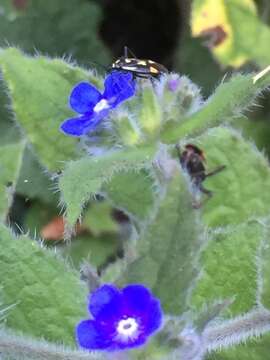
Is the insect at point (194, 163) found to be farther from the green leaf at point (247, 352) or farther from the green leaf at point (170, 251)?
the green leaf at point (170, 251)

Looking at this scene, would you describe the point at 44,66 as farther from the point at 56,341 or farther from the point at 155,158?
the point at 56,341

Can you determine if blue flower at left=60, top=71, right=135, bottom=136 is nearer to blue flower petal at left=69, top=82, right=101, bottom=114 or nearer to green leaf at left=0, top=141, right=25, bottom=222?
blue flower petal at left=69, top=82, right=101, bottom=114

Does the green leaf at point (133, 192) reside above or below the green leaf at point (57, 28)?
above

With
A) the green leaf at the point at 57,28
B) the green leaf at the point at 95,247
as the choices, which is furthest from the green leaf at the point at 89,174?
the green leaf at the point at 57,28

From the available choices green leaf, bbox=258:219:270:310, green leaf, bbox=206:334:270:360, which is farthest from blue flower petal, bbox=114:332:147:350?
green leaf, bbox=206:334:270:360

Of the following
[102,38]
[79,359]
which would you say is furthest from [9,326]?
[102,38]

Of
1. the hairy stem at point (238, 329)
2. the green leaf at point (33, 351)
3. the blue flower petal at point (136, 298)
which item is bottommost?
the green leaf at point (33, 351)
